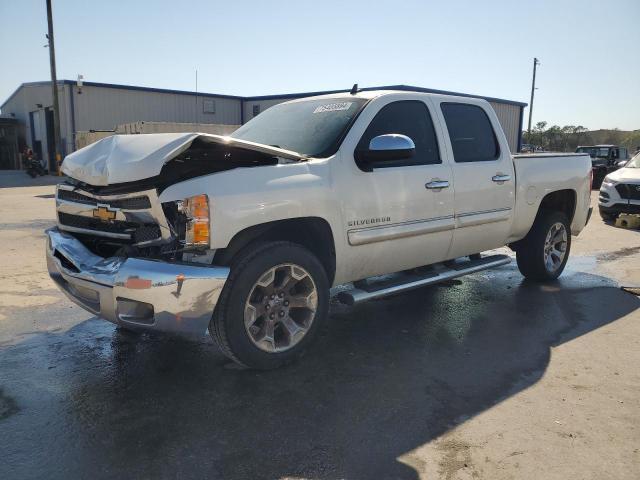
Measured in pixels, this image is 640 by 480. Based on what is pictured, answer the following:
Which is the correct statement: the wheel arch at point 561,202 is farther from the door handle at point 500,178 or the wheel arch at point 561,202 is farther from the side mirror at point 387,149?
the side mirror at point 387,149

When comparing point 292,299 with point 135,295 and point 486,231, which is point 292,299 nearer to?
point 135,295

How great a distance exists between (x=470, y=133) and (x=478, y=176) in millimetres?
459

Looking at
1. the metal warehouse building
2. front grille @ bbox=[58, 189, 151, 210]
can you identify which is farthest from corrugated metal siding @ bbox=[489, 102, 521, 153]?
front grille @ bbox=[58, 189, 151, 210]

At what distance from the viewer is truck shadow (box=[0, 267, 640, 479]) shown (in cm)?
254

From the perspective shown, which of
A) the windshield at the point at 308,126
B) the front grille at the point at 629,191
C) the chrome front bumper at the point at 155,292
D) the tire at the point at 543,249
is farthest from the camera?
the front grille at the point at 629,191

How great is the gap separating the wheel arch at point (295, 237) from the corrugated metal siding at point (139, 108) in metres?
27.1

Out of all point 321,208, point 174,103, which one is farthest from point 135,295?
point 174,103

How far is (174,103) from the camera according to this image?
31.1m

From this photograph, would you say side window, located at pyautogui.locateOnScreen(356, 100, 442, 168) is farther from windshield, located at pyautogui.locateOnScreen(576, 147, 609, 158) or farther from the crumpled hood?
windshield, located at pyautogui.locateOnScreen(576, 147, 609, 158)

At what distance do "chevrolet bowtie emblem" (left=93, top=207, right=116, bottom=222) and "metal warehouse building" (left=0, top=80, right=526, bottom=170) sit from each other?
72.7 feet

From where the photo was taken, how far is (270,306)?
3.47m

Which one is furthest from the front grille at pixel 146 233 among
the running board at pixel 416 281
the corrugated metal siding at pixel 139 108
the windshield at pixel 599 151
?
the corrugated metal siding at pixel 139 108

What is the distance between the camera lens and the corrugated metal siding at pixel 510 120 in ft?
109

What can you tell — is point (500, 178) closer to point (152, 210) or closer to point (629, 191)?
point (152, 210)
